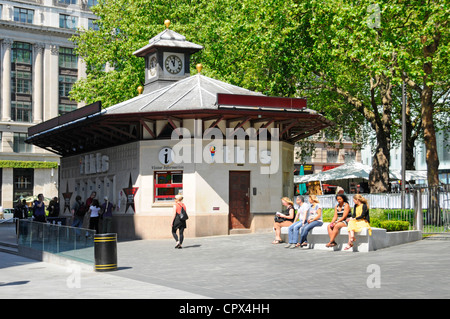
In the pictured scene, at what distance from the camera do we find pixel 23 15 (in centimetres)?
6838

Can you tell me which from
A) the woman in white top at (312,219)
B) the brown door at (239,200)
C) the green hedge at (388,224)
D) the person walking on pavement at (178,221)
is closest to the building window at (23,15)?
the brown door at (239,200)

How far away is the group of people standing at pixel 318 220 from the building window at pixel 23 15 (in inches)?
2156

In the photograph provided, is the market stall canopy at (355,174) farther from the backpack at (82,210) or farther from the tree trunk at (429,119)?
the backpack at (82,210)

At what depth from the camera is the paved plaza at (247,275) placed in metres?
11.5

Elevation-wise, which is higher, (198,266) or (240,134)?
(240,134)

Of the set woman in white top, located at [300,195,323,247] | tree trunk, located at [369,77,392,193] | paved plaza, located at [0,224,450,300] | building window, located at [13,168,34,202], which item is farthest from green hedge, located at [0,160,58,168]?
woman in white top, located at [300,195,323,247]

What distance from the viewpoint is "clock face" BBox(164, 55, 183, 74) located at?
33.1m

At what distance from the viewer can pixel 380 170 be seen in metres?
35.2

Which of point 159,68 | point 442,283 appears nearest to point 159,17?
point 159,68

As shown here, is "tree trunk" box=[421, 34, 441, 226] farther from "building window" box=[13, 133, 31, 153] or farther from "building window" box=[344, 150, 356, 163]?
"building window" box=[344, 150, 356, 163]

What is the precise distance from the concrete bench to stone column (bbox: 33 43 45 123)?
5510 centimetres

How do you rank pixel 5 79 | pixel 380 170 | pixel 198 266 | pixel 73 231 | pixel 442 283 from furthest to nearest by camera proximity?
pixel 5 79 → pixel 380 170 → pixel 73 231 → pixel 198 266 → pixel 442 283
